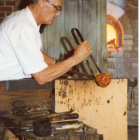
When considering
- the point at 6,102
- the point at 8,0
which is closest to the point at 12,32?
the point at 6,102

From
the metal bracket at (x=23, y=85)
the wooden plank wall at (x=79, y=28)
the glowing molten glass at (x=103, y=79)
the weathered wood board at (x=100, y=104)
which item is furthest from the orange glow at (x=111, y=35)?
the metal bracket at (x=23, y=85)

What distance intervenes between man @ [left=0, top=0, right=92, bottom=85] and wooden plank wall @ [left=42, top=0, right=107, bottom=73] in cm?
134

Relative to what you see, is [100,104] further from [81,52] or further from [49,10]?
[49,10]

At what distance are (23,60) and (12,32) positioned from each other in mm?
187

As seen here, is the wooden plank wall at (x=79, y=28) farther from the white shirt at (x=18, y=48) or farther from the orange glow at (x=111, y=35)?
the white shirt at (x=18, y=48)

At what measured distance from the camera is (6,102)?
4.38 ft

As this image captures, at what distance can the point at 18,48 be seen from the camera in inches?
49.1

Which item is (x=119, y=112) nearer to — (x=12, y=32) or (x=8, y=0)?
(x=12, y=32)

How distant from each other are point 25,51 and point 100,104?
68 cm

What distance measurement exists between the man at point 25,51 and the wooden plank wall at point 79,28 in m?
1.34

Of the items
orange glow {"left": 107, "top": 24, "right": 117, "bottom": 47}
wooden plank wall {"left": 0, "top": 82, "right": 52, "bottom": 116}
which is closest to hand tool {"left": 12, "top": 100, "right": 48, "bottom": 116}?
wooden plank wall {"left": 0, "top": 82, "right": 52, "bottom": 116}

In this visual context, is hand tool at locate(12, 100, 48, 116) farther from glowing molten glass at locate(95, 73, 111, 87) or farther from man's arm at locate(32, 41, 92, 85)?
glowing molten glass at locate(95, 73, 111, 87)

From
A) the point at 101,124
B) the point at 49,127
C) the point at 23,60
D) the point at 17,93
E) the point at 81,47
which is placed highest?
the point at 81,47

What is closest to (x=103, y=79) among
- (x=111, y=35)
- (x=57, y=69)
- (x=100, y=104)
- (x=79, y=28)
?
(x=100, y=104)
